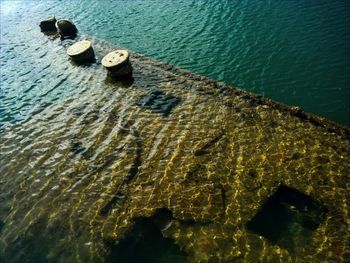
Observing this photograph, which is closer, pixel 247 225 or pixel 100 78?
pixel 247 225

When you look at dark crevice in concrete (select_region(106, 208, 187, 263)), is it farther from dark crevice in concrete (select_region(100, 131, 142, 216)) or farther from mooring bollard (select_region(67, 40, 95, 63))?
mooring bollard (select_region(67, 40, 95, 63))

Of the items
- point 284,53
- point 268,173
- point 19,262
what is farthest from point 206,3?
point 19,262

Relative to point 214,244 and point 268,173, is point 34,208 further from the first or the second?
point 268,173

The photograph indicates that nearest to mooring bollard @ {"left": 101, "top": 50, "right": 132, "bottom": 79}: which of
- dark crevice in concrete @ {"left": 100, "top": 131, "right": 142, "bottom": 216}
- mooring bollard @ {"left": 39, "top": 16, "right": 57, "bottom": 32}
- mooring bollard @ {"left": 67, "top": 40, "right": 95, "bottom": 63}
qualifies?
mooring bollard @ {"left": 67, "top": 40, "right": 95, "bottom": 63}

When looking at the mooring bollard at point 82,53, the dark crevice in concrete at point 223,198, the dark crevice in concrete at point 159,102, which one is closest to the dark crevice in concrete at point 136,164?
the dark crevice in concrete at point 159,102

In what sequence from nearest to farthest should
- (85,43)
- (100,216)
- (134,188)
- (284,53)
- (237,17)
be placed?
(100,216) < (134,188) < (284,53) < (85,43) < (237,17)

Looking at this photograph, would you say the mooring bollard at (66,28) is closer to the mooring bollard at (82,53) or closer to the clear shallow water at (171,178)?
the mooring bollard at (82,53)
